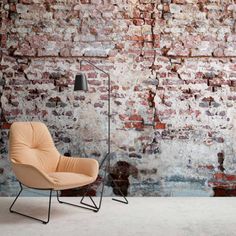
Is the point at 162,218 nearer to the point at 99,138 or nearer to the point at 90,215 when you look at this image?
the point at 90,215

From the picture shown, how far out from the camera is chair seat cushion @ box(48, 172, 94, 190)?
A: 315cm

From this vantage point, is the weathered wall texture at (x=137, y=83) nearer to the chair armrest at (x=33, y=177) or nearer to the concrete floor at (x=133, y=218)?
the concrete floor at (x=133, y=218)

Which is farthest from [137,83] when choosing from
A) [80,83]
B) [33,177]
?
[33,177]

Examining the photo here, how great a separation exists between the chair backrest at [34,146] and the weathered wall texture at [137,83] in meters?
0.39

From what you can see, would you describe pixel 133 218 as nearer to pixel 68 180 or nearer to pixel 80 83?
pixel 68 180

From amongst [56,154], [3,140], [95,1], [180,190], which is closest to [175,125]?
[180,190]

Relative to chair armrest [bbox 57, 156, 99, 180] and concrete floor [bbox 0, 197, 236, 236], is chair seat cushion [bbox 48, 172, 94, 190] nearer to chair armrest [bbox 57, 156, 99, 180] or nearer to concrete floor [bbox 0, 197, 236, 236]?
chair armrest [bbox 57, 156, 99, 180]

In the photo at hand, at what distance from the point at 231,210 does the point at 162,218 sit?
0.79 metres

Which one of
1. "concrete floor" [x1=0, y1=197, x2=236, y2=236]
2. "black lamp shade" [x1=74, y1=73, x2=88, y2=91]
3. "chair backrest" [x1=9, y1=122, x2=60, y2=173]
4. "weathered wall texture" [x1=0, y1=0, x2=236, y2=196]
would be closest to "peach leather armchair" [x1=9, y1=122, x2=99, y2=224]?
"chair backrest" [x1=9, y1=122, x2=60, y2=173]

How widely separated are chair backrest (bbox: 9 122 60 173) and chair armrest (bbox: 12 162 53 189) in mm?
A: 237

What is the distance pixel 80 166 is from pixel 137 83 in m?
1.23

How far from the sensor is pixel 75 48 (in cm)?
419

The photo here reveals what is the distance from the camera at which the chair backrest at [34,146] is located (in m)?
3.53

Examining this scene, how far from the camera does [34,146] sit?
3734 mm
